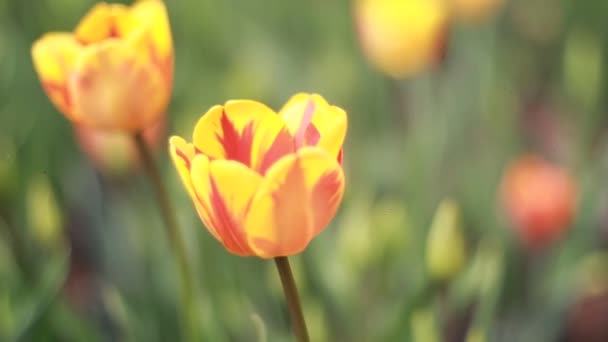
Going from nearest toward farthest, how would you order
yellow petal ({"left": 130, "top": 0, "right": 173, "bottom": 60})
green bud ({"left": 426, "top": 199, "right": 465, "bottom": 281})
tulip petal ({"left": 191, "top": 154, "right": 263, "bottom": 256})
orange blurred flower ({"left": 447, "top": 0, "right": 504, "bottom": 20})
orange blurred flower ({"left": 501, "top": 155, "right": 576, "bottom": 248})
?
1. tulip petal ({"left": 191, "top": 154, "right": 263, "bottom": 256})
2. yellow petal ({"left": 130, "top": 0, "right": 173, "bottom": 60})
3. green bud ({"left": 426, "top": 199, "right": 465, "bottom": 281})
4. orange blurred flower ({"left": 501, "top": 155, "right": 576, "bottom": 248})
5. orange blurred flower ({"left": 447, "top": 0, "right": 504, "bottom": 20})

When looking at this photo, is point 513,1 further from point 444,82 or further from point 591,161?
point 591,161

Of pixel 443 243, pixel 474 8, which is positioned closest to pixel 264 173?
pixel 443 243

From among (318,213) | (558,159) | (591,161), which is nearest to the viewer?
(318,213)

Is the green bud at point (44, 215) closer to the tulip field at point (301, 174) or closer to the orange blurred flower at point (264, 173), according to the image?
the tulip field at point (301, 174)

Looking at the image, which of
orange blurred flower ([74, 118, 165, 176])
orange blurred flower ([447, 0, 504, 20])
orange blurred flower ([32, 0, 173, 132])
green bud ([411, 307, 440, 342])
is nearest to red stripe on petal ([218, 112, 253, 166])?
orange blurred flower ([32, 0, 173, 132])

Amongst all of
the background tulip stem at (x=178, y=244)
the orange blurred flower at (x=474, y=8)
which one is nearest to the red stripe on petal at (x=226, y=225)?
the background tulip stem at (x=178, y=244)

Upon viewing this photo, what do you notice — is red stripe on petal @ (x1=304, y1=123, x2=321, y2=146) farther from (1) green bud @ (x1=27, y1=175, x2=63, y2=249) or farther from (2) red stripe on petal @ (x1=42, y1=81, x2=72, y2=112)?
(1) green bud @ (x1=27, y1=175, x2=63, y2=249)

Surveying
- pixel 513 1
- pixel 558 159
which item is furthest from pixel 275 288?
pixel 513 1
